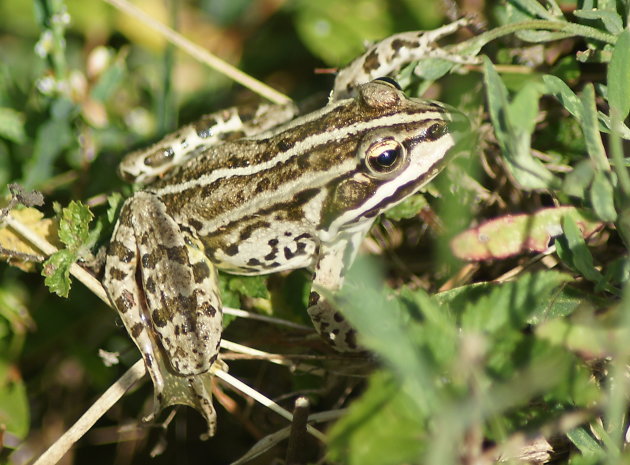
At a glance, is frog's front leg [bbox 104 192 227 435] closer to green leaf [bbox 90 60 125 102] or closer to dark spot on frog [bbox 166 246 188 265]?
dark spot on frog [bbox 166 246 188 265]

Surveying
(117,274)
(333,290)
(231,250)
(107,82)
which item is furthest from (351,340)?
(107,82)

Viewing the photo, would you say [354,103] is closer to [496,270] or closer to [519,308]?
[496,270]

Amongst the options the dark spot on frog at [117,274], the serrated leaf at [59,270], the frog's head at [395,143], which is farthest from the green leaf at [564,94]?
the serrated leaf at [59,270]

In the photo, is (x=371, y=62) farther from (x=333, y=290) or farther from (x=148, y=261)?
(x=148, y=261)

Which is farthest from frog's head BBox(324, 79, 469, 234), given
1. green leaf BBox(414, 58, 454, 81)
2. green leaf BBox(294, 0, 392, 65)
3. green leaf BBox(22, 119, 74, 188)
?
green leaf BBox(22, 119, 74, 188)

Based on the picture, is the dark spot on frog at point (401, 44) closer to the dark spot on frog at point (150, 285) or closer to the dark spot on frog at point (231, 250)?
the dark spot on frog at point (231, 250)

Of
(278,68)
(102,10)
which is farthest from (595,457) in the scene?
(102,10)
